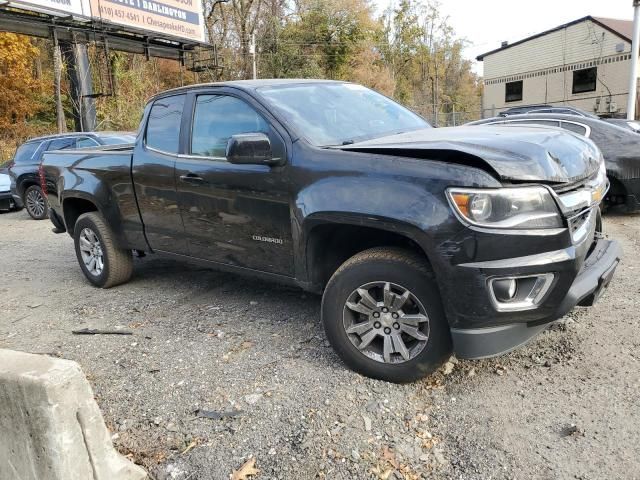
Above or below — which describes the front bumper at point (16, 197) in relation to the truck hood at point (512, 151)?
below

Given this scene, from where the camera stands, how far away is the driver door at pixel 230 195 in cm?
365

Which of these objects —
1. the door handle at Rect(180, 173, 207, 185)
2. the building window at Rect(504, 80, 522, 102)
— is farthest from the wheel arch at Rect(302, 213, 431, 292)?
the building window at Rect(504, 80, 522, 102)

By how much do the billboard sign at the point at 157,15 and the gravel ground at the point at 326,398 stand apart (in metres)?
16.4

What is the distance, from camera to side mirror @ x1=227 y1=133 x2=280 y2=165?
345 cm

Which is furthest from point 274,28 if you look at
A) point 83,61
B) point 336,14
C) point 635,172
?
point 635,172

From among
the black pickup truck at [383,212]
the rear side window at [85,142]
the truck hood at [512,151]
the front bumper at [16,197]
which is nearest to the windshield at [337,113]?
the black pickup truck at [383,212]

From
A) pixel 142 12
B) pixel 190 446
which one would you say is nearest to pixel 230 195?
pixel 190 446

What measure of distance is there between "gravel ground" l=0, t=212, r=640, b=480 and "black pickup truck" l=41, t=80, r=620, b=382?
37 cm

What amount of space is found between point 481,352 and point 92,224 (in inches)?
164

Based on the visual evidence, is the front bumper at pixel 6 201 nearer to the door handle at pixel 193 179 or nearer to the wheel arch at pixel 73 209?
the wheel arch at pixel 73 209

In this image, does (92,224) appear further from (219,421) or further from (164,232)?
(219,421)

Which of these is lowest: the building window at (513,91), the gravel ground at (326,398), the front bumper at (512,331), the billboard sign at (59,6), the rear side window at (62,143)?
the gravel ground at (326,398)

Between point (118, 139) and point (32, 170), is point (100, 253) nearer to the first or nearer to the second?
point (118, 139)

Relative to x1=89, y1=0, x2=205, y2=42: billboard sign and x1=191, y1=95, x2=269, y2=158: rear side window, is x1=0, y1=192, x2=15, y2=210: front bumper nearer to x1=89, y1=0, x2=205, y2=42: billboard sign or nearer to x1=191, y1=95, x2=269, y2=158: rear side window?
x1=89, y1=0, x2=205, y2=42: billboard sign
